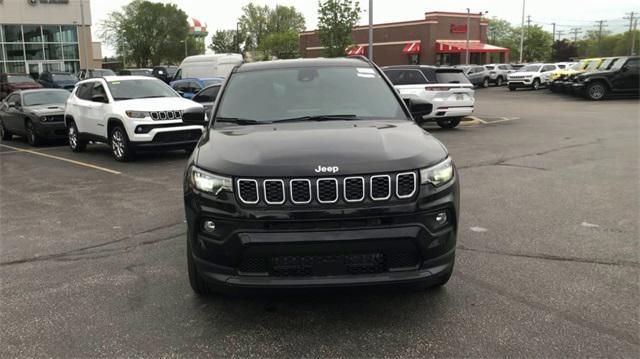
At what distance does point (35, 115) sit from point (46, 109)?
1.01ft

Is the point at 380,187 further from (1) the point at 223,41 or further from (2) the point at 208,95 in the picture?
(1) the point at 223,41

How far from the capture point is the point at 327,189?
3305 millimetres

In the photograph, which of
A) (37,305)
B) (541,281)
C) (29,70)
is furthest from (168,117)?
(29,70)

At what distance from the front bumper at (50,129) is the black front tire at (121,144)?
146 inches

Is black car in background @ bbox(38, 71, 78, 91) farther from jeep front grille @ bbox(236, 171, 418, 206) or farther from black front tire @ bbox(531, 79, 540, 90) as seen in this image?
jeep front grille @ bbox(236, 171, 418, 206)

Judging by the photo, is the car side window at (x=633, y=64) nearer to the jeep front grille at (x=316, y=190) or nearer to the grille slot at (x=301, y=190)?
the jeep front grille at (x=316, y=190)

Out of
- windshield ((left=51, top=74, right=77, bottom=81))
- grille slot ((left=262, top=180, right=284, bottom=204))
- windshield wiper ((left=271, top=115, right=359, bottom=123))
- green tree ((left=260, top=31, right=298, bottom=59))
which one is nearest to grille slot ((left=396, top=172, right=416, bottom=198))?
grille slot ((left=262, top=180, right=284, bottom=204))

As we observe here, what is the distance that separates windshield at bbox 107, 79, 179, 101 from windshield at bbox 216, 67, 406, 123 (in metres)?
7.30

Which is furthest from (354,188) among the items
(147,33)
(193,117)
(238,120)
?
(147,33)

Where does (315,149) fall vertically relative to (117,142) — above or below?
above

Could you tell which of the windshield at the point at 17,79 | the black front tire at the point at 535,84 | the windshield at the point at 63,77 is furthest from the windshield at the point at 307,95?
the black front tire at the point at 535,84

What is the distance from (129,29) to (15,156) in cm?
8228

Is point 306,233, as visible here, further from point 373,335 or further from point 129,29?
point 129,29

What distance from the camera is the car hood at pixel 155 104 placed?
1096 cm
